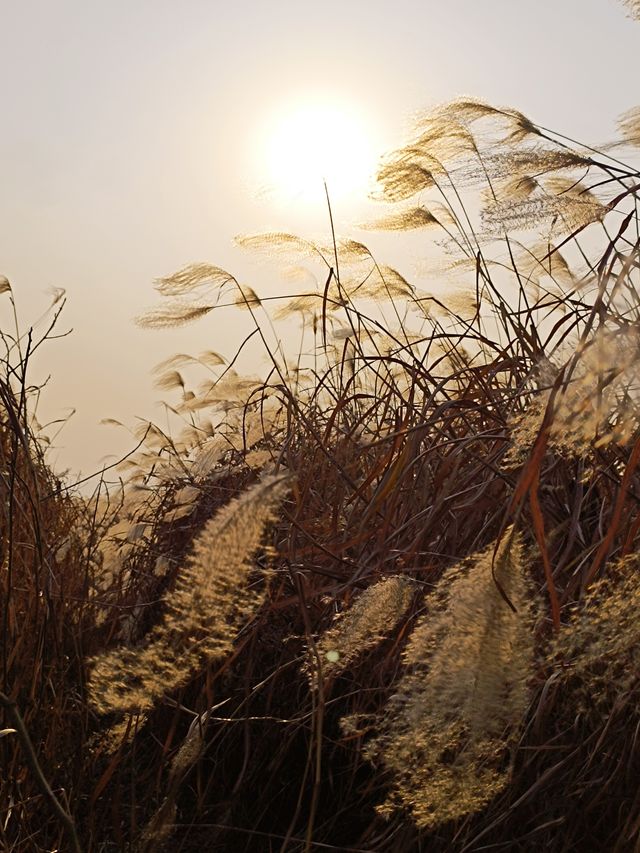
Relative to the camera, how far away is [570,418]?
2.09 ft

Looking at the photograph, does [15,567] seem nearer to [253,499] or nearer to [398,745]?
[398,745]

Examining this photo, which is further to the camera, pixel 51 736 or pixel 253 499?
pixel 51 736

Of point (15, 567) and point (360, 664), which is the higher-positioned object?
point (15, 567)

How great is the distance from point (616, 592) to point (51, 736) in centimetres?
65

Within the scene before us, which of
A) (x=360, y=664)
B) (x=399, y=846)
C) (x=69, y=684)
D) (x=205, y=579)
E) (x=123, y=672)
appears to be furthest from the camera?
(x=69, y=684)

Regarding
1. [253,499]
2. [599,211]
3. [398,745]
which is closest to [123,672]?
[398,745]

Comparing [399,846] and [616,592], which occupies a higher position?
[616,592]

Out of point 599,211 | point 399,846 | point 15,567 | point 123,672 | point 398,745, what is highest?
point 599,211

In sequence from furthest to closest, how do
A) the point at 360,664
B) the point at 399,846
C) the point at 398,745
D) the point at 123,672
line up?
the point at 360,664 < the point at 399,846 < the point at 123,672 < the point at 398,745

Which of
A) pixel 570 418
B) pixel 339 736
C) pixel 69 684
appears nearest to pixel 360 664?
pixel 339 736

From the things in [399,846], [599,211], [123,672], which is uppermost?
[599,211]

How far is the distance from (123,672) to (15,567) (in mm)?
600

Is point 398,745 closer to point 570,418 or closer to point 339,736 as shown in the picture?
point 570,418

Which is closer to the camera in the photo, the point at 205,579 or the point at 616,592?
the point at 205,579
